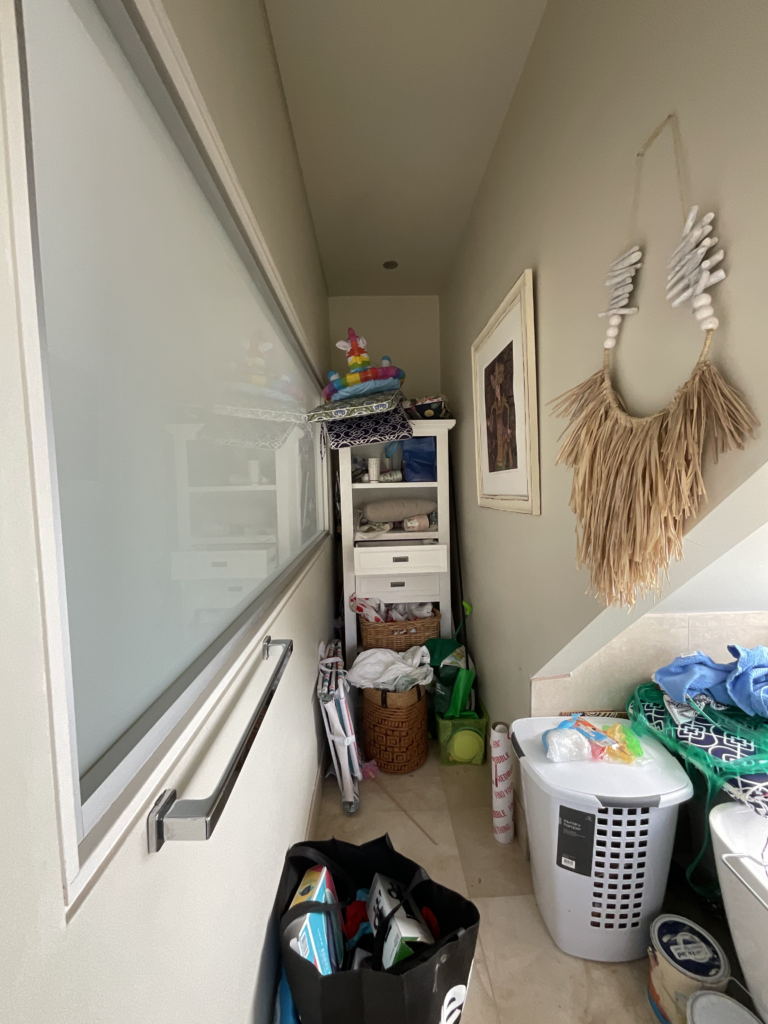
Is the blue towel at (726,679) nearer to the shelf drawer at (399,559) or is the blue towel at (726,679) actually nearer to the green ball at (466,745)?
the green ball at (466,745)

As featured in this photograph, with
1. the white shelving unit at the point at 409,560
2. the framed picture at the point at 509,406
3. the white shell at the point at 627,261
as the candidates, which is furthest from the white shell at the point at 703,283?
the white shelving unit at the point at 409,560

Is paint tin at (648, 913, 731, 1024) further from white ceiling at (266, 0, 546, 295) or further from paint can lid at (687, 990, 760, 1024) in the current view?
white ceiling at (266, 0, 546, 295)

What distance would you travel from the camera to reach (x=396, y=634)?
2.37m

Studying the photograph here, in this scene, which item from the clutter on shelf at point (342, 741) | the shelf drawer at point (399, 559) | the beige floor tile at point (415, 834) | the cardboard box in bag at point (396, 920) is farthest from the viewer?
the shelf drawer at point (399, 559)

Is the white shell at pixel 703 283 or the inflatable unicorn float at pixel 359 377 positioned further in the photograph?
the inflatable unicorn float at pixel 359 377

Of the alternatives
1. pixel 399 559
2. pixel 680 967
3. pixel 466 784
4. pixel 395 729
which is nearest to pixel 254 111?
pixel 399 559

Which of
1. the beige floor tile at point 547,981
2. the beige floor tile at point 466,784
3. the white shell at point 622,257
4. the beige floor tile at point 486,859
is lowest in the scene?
the beige floor tile at point 547,981

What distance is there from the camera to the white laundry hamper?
46.1 inches

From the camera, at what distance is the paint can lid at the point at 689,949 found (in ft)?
3.44

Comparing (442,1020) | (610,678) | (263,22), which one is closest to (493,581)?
(610,678)

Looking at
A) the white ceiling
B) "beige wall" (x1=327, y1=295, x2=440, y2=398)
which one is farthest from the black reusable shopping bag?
"beige wall" (x1=327, y1=295, x2=440, y2=398)

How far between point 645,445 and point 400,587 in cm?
179

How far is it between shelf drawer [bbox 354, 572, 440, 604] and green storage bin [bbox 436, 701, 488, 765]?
2.09ft

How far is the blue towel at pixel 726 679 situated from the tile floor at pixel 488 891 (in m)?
0.73
